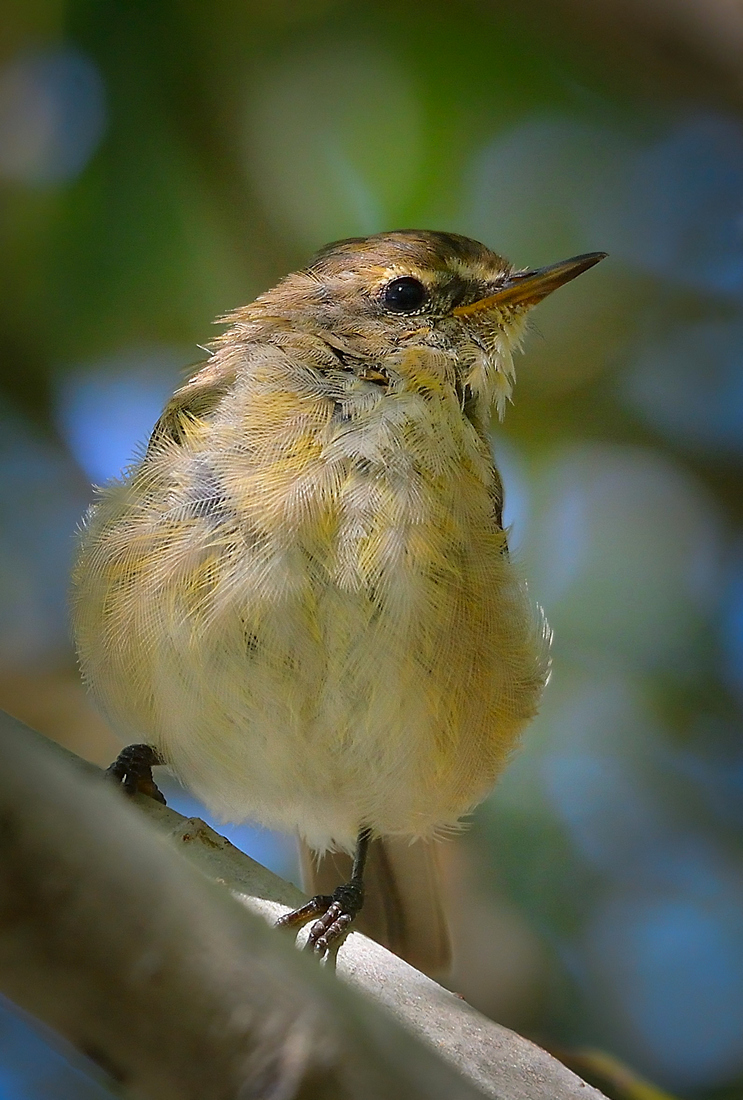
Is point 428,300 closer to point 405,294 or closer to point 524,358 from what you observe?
point 405,294

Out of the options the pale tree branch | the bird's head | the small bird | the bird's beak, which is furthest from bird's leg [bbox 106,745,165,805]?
the pale tree branch

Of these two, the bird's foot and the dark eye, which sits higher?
A: the dark eye

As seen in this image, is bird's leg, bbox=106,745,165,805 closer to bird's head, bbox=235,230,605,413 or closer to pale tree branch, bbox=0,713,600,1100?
bird's head, bbox=235,230,605,413

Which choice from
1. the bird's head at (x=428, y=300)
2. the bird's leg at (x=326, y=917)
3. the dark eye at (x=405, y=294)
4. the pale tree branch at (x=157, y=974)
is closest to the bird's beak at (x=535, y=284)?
the bird's head at (x=428, y=300)

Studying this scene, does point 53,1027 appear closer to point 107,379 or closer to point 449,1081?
point 449,1081

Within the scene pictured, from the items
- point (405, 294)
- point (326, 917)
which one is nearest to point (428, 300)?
point (405, 294)

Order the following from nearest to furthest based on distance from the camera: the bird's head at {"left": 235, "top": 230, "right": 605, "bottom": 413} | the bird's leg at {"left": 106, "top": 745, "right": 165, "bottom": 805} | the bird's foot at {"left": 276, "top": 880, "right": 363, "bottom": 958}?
the bird's foot at {"left": 276, "top": 880, "right": 363, "bottom": 958} → the bird's leg at {"left": 106, "top": 745, "right": 165, "bottom": 805} → the bird's head at {"left": 235, "top": 230, "right": 605, "bottom": 413}
